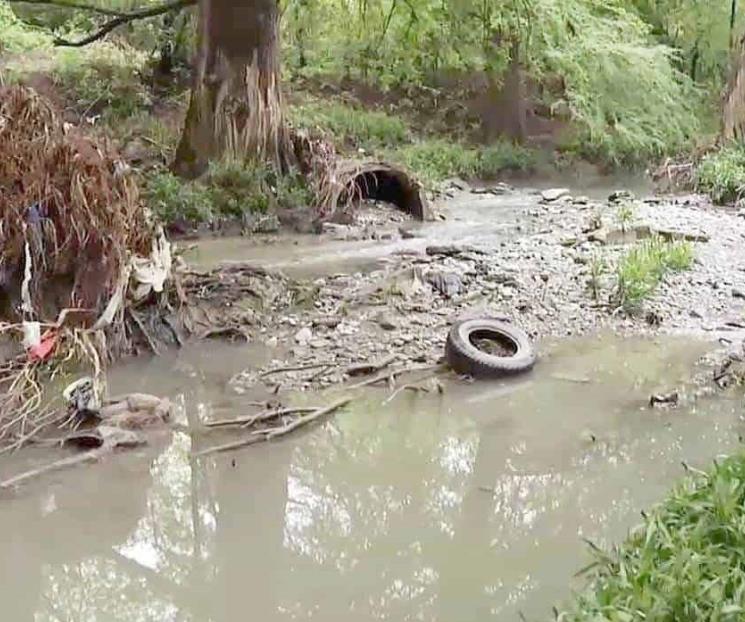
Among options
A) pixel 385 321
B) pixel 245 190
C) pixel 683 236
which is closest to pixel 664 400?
pixel 385 321

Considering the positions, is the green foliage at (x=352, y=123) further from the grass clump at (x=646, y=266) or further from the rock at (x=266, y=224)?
the grass clump at (x=646, y=266)

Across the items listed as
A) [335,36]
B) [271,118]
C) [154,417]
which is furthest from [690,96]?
[154,417]

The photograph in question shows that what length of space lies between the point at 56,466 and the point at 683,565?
314 cm

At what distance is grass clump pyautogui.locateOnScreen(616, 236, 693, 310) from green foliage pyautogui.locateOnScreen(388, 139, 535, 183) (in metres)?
6.76

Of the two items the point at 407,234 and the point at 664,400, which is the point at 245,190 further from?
the point at 664,400

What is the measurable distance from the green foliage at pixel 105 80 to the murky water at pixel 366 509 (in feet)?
34.3

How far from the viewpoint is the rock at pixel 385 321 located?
296 inches

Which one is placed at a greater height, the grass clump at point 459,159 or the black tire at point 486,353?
the black tire at point 486,353

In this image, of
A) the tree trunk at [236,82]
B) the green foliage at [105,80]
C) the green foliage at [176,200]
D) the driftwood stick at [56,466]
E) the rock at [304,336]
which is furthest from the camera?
the green foliage at [105,80]

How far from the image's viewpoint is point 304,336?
7.32 meters

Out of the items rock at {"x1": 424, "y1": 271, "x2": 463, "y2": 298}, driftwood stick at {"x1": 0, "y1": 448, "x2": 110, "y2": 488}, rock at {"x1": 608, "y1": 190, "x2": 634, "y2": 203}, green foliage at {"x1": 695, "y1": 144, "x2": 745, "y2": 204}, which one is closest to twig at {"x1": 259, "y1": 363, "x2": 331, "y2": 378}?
driftwood stick at {"x1": 0, "y1": 448, "x2": 110, "y2": 488}

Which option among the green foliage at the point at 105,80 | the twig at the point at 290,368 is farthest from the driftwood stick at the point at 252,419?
the green foliage at the point at 105,80

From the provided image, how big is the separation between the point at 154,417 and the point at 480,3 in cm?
1017

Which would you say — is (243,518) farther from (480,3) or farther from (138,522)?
(480,3)
